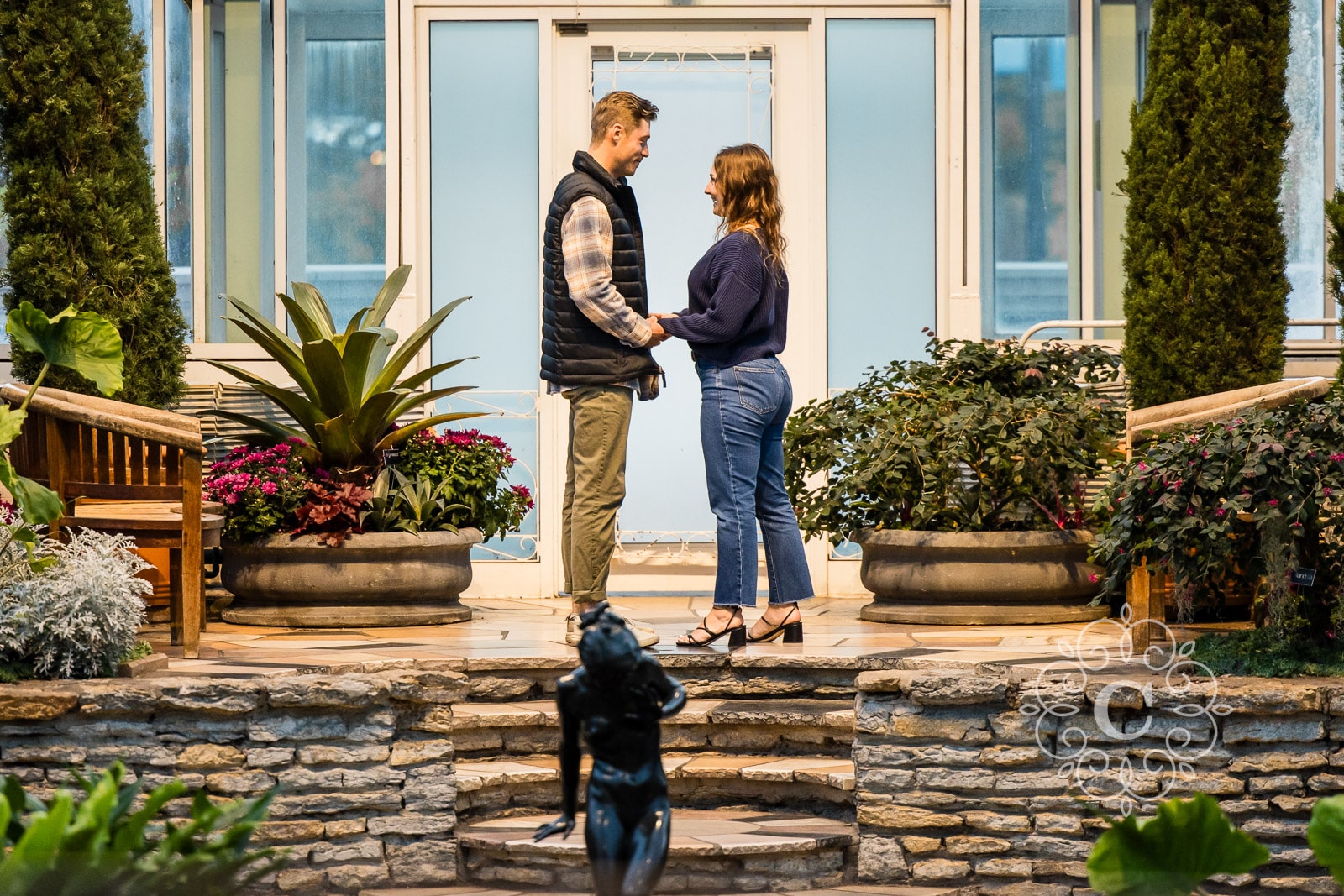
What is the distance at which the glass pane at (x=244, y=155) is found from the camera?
7.43 meters

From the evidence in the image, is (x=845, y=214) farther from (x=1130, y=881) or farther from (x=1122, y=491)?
(x=1130, y=881)

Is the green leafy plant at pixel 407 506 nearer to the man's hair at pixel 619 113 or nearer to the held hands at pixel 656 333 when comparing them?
the held hands at pixel 656 333

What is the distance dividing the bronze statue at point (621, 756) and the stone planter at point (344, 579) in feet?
11.7

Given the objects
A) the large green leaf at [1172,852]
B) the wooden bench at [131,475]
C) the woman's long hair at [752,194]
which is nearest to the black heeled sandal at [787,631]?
the woman's long hair at [752,194]

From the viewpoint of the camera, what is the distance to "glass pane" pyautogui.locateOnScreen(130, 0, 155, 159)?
735 cm

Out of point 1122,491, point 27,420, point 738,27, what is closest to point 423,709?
point 27,420

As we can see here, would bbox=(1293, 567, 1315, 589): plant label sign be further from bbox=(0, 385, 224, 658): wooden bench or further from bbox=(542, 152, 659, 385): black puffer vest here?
bbox=(0, 385, 224, 658): wooden bench

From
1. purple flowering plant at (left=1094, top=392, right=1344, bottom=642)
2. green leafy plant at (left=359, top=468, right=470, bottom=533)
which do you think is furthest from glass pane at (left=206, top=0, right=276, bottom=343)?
purple flowering plant at (left=1094, top=392, right=1344, bottom=642)

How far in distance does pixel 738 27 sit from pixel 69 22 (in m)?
3.09

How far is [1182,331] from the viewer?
20.5 feet

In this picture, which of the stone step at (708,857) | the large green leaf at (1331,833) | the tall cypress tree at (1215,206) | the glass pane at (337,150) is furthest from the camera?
the glass pane at (337,150)

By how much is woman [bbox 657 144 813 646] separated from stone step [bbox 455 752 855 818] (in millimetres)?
585

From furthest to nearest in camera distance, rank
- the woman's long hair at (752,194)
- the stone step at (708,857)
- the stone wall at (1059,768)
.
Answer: the woman's long hair at (752,194)
the stone wall at (1059,768)
the stone step at (708,857)

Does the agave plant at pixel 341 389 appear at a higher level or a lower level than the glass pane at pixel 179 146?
lower
